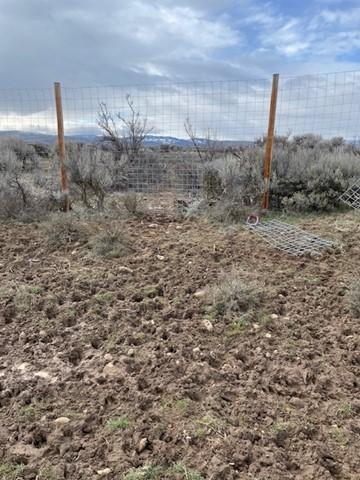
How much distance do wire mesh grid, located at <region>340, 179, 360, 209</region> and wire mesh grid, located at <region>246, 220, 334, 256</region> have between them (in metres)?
1.27

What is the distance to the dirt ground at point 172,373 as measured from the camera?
1960 millimetres

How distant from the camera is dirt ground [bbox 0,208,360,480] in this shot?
196 centimetres

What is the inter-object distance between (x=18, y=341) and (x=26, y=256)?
5.92ft

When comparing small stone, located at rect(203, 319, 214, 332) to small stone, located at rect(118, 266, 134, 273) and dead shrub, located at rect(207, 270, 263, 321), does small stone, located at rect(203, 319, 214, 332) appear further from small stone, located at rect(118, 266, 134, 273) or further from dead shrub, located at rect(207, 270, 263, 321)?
small stone, located at rect(118, 266, 134, 273)

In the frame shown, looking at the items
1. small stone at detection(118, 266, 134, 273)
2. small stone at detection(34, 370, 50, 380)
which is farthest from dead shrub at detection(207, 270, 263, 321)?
small stone at detection(34, 370, 50, 380)

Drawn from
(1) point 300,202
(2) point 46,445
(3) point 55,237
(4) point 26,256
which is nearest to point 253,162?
(1) point 300,202

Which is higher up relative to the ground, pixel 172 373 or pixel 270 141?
pixel 270 141

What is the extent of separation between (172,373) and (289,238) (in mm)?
3021

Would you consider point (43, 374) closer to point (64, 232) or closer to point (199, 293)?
point (199, 293)

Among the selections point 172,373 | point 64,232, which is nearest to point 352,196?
point 64,232

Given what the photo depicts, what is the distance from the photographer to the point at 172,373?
2568mm

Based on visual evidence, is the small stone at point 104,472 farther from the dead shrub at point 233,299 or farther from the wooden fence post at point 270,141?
the wooden fence post at point 270,141

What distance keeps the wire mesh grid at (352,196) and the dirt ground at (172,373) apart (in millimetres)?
2067

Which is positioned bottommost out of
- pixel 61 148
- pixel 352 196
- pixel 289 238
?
pixel 289 238
